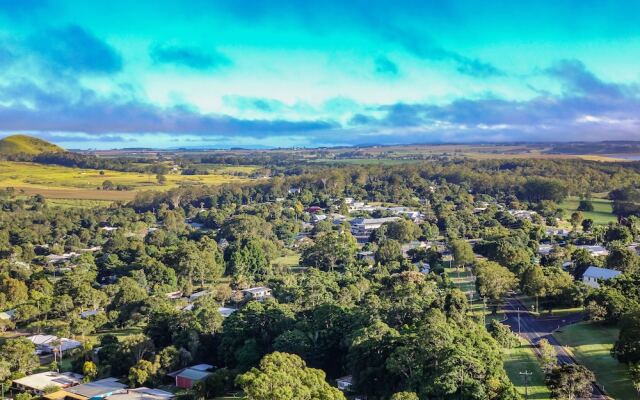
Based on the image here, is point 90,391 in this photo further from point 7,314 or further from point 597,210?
point 597,210

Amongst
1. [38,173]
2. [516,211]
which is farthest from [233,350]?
[38,173]

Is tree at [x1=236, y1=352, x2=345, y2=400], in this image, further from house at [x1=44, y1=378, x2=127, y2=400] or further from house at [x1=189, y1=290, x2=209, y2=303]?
house at [x1=189, y1=290, x2=209, y2=303]

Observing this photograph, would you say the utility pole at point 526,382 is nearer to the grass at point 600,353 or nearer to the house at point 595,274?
the grass at point 600,353

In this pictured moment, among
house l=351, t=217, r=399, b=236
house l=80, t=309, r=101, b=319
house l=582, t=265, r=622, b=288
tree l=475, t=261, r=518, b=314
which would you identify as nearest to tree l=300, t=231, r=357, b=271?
tree l=475, t=261, r=518, b=314

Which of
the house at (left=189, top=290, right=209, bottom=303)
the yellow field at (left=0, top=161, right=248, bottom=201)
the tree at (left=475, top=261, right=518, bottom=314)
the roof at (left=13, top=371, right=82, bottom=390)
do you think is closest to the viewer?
the roof at (left=13, top=371, right=82, bottom=390)

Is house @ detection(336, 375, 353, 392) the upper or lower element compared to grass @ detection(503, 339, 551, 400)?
lower

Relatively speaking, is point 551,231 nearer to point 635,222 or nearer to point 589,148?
point 635,222

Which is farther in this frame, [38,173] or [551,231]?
[38,173]
